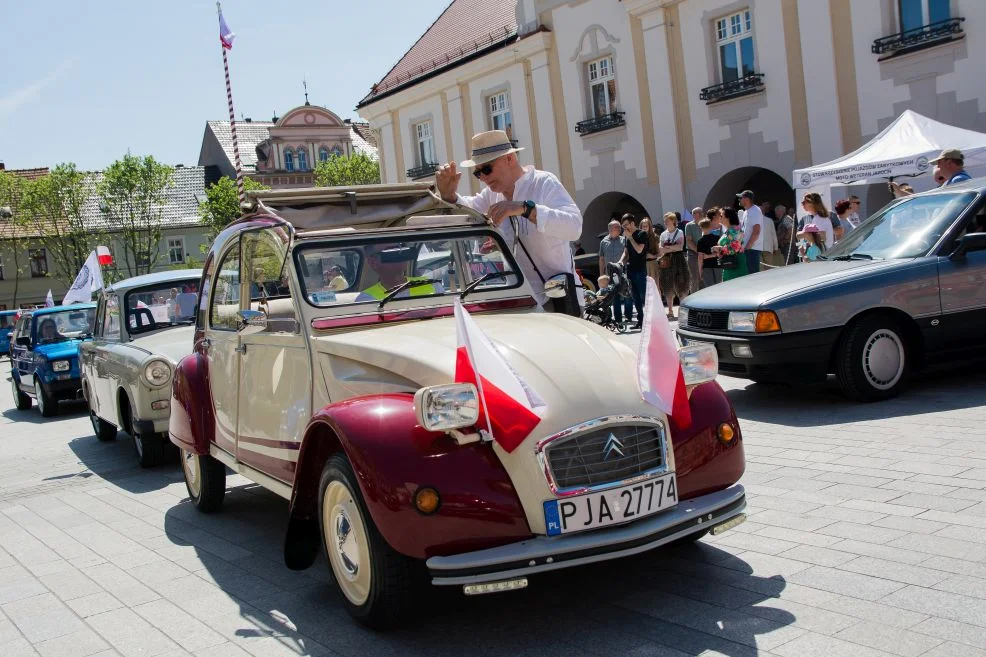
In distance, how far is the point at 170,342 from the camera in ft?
30.9

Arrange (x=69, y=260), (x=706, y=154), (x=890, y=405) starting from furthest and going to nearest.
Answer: (x=69, y=260)
(x=706, y=154)
(x=890, y=405)

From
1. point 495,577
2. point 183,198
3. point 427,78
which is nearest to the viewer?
point 495,577

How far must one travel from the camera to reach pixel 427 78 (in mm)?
31516

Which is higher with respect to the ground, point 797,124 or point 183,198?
point 183,198

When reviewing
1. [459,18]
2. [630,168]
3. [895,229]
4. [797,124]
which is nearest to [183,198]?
[459,18]

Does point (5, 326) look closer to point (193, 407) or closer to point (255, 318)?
point (193, 407)

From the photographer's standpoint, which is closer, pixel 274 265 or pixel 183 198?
pixel 274 265

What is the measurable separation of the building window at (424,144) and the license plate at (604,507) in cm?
2950

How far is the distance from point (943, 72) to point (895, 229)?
10.7 metres

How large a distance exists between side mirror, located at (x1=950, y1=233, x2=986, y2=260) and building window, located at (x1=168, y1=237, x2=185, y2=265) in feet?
209

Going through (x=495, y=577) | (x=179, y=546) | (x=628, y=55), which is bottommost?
(x=179, y=546)

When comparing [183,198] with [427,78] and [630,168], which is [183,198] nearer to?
[427,78]

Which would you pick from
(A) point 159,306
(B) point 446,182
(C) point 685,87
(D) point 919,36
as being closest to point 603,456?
(B) point 446,182

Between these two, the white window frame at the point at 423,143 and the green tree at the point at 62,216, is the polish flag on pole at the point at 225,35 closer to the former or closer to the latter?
the white window frame at the point at 423,143
